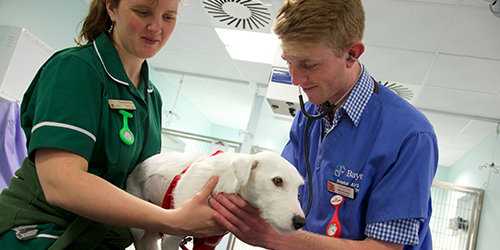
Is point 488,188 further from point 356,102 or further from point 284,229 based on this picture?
point 284,229

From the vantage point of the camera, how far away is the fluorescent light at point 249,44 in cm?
405

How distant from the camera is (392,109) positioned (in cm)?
116

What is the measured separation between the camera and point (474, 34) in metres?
3.08

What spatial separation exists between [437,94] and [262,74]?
8.48 ft

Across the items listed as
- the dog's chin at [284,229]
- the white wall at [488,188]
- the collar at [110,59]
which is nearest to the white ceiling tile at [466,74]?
the white wall at [488,188]

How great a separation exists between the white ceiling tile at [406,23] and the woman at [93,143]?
248cm

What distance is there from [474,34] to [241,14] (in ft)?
7.47

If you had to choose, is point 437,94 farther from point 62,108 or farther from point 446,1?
point 62,108

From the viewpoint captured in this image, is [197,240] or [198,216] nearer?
[198,216]

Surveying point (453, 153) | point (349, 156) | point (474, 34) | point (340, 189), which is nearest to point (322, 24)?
point (349, 156)

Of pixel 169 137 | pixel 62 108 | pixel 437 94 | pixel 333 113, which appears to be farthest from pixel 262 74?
pixel 62 108

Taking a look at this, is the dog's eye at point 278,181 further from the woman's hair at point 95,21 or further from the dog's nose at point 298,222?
the woman's hair at point 95,21

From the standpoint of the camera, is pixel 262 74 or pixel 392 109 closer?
pixel 392 109

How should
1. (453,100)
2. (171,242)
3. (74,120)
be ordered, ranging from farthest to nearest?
(453,100)
(171,242)
(74,120)
